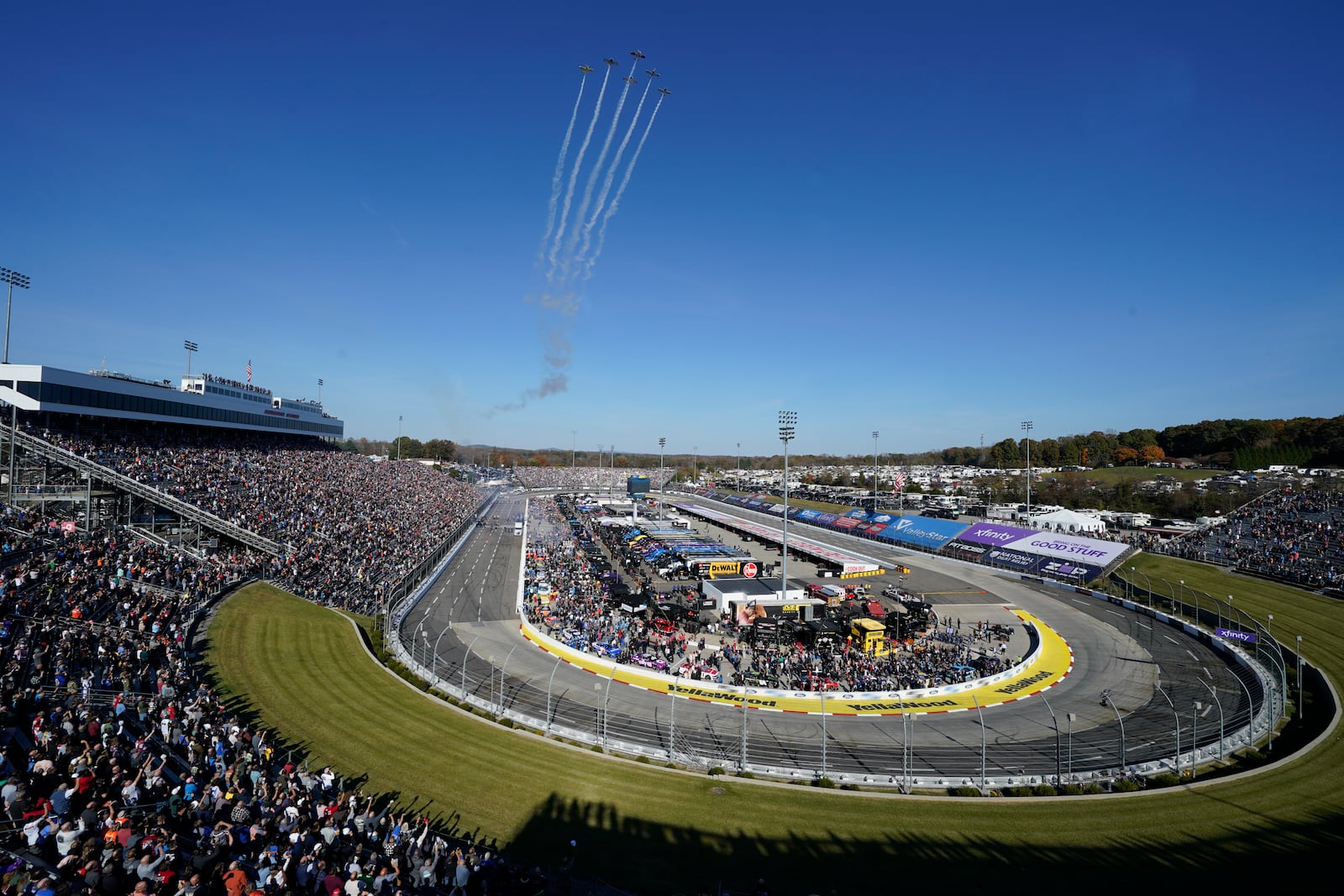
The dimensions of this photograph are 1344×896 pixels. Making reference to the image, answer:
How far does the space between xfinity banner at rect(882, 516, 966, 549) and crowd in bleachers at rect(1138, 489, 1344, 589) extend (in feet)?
55.6

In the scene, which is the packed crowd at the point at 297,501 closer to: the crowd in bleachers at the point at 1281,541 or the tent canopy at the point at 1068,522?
the crowd in bleachers at the point at 1281,541

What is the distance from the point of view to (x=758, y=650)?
3266 centimetres

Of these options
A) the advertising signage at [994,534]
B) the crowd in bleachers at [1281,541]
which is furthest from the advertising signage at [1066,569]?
the crowd in bleachers at [1281,541]

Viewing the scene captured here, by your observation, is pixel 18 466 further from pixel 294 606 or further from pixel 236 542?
pixel 294 606

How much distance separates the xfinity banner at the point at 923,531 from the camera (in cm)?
6844

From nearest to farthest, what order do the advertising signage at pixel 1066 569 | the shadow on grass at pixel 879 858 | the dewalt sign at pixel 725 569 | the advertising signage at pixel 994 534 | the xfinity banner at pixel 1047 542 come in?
1. the shadow on grass at pixel 879 858
2. the dewalt sign at pixel 725 569
3. the advertising signage at pixel 1066 569
4. the xfinity banner at pixel 1047 542
5. the advertising signage at pixel 994 534

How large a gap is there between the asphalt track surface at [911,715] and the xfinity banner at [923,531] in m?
27.3

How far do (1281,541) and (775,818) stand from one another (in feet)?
205

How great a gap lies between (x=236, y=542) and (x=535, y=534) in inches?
1158

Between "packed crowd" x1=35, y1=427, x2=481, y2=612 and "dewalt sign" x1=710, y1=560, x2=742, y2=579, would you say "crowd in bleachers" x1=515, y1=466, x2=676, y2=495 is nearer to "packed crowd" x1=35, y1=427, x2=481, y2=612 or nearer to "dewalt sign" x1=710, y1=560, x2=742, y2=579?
"packed crowd" x1=35, y1=427, x2=481, y2=612

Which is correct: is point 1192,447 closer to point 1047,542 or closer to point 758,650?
point 1047,542

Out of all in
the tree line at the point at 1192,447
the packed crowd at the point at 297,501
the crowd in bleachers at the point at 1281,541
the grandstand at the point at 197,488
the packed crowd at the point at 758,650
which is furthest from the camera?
the tree line at the point at 1192,447

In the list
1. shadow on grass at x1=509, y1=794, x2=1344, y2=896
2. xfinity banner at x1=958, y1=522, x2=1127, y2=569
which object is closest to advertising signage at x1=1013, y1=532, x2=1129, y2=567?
xfinity banner at x1=958, y1=522, x2=1127, y2=569

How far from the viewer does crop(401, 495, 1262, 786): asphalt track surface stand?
2195cm
